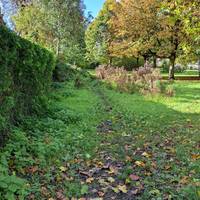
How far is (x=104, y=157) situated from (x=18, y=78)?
246cm

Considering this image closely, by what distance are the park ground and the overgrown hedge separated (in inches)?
13.4

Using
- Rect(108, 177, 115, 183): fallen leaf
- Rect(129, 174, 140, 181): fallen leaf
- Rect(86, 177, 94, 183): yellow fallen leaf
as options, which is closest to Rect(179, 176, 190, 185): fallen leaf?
Rect(129, 174, 140, 181): fallen leaf

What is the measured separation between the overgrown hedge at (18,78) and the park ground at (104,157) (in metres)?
0.34

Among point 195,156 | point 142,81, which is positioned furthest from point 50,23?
point 195,156

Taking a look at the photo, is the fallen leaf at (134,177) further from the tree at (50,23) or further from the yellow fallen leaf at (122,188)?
the tree at (50,23)

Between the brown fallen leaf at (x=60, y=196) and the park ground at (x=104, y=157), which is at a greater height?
the park ground at (x=104, y=157)

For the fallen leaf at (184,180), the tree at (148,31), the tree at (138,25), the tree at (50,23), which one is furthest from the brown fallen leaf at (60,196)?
the tree at (50,23)

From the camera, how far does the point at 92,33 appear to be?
3975 centimetres

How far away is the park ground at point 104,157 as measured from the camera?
4.81 metres

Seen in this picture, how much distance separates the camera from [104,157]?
6.43 metres

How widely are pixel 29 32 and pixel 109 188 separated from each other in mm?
27693

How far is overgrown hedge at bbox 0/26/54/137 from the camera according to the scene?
20.0 ft

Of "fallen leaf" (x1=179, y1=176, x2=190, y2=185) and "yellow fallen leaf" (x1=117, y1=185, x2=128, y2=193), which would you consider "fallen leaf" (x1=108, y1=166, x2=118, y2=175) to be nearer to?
"yellow fallen leaf" (x1=117, y1=185, x2=128, y2=193)

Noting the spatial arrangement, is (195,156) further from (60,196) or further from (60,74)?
(60,74)
